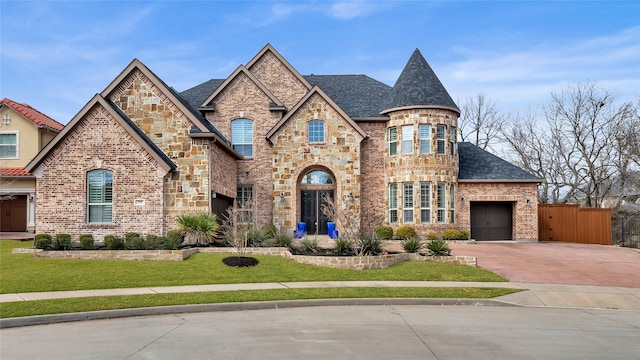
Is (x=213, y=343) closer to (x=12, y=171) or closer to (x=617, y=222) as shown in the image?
(x=12, y=171)

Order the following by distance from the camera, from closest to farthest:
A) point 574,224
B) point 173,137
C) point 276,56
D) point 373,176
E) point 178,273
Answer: point 178,273 < point 173,137 < point 373,176 < point 574,224 < point 276,56

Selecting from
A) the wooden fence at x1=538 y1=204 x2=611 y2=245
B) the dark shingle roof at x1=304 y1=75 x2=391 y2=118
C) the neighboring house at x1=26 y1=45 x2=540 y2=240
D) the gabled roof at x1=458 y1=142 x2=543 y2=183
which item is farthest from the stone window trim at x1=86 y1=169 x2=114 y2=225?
the wooden fence at x1=538 y1=204 x2=611 y2=245

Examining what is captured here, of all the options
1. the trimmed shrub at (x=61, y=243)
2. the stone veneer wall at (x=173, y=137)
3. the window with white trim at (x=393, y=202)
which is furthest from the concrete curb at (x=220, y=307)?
the window with white trim at (x=393, y=202)

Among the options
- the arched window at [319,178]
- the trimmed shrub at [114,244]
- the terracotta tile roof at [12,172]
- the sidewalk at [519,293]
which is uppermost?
the terracotta tile roof at [12,172]

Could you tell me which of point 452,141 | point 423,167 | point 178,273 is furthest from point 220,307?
point 452,141

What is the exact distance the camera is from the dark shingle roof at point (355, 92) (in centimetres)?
3000

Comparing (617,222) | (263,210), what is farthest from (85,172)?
(617,222)

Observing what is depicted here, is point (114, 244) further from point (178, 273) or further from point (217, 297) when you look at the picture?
point (217, 297)

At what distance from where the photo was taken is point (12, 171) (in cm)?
3139

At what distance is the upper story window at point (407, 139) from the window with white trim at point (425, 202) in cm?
191

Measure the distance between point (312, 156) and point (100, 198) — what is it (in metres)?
10.8

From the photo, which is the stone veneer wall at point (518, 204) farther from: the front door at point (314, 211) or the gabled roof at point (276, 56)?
the gabled roof at point (276, 56)

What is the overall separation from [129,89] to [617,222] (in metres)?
28.5

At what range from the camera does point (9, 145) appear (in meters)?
32.4
